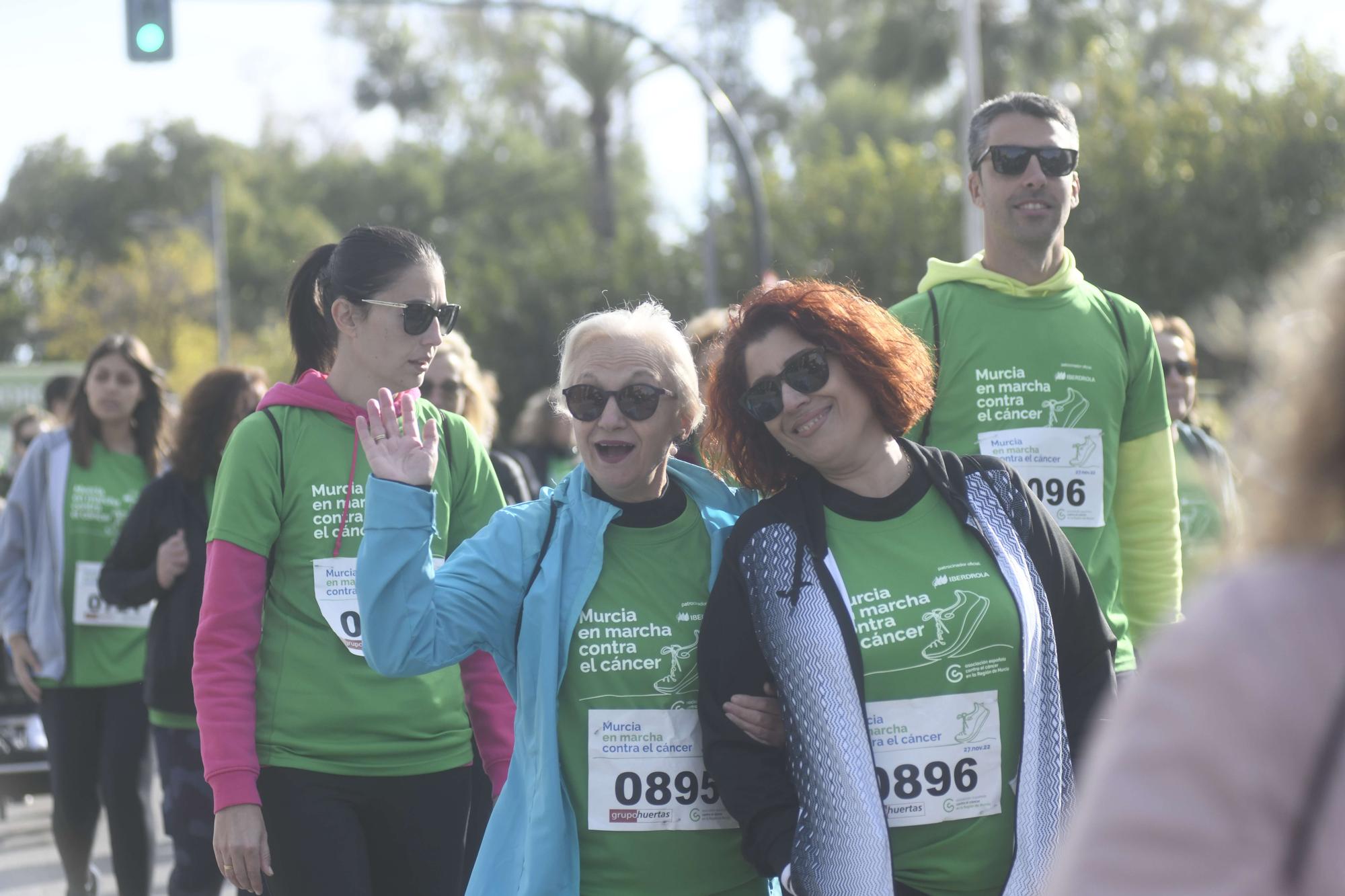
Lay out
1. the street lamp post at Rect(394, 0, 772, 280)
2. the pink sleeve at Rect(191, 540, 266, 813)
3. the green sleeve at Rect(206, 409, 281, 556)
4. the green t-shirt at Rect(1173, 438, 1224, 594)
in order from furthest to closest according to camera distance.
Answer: the street lamp post at Rect(394, 0, 772, 280) → the green t-shirt at Rect(1173, 438, 1224, 594) → the green sleeve at Rect(206, 409, 281, 556) → the pink sleeve at Rect(191, 540, 266, 813)

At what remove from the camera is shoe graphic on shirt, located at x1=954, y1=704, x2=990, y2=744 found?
2725 millimetres

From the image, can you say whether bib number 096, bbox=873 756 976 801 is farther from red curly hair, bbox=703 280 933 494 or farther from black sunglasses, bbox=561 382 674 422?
black sunglasses, bbox=561 382 674 422

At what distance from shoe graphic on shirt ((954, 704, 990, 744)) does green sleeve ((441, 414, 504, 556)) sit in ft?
4.69

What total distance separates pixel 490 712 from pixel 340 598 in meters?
0.48

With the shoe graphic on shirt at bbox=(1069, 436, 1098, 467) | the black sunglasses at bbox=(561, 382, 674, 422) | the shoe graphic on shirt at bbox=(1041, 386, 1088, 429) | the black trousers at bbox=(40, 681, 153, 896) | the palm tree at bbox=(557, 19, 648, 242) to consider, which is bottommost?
the black trousers at bbox=(40, 681, 153, 896)

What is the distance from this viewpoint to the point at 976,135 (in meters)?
4.20

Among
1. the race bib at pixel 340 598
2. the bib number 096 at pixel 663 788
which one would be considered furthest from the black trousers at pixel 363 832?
the bib number 096 at pixel 663 788

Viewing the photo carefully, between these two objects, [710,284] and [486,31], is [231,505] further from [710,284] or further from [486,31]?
[486,31]

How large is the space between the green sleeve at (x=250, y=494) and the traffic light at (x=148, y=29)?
9.14 meters

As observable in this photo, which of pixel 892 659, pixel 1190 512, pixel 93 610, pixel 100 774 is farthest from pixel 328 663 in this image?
pixel 1190 512

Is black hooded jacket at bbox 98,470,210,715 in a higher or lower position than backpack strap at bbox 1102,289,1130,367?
lower

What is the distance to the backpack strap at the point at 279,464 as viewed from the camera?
354cm

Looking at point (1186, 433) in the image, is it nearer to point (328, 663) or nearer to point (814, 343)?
point (814, 343)

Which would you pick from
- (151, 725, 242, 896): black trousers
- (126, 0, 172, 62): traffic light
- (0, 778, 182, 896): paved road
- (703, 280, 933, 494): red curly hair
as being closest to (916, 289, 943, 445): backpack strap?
(703, 280, 933, 494): red curly hair
